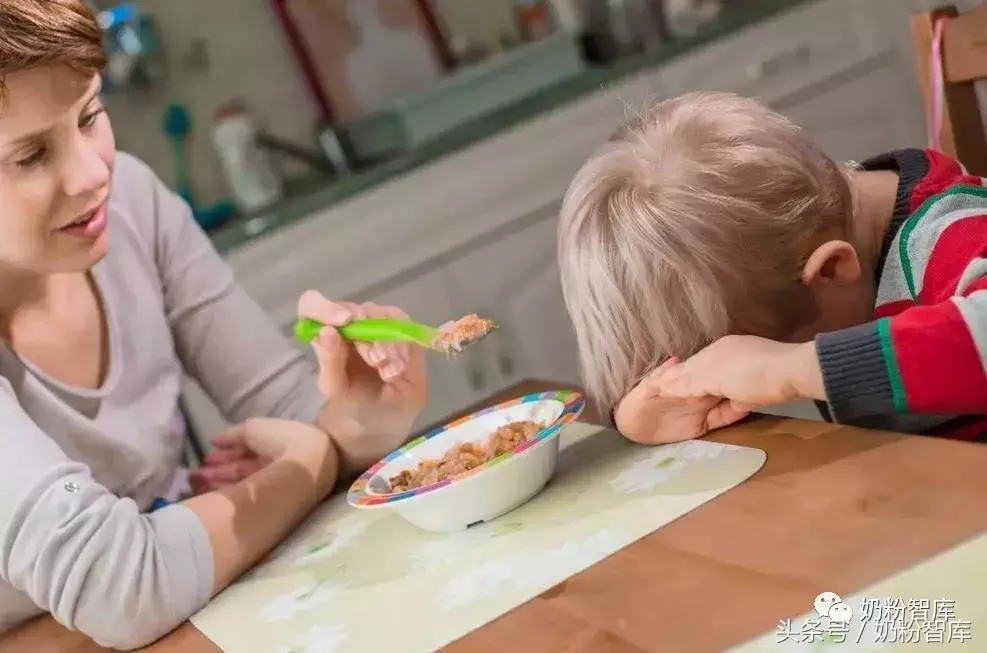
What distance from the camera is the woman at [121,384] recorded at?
832 millimetres

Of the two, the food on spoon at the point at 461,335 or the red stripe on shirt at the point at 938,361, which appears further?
the food on spoon at the point at 461,335

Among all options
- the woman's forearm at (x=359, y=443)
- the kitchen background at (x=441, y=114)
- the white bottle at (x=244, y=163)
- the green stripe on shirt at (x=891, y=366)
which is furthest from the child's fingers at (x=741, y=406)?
the white bottle at (x=244, y=163)

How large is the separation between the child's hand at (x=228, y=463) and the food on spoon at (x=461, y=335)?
33 cm

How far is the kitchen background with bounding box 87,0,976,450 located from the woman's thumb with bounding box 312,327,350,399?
0.94m

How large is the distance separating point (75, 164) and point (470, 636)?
1.73 feet

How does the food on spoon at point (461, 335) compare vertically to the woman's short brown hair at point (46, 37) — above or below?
below

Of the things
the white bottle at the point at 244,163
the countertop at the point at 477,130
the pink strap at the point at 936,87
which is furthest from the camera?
the white bottle at the point at 244,163

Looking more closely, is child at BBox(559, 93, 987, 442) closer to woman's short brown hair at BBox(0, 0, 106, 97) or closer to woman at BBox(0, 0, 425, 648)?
woman at BBox(0, 0, 425, 648)

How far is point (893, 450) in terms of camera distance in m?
0.69

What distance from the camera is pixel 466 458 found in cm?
88

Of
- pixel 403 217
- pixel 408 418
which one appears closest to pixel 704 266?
pixel 408 418

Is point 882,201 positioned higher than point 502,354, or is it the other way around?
point 882,201

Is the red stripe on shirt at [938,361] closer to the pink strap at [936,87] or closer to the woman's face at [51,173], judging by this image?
the pink strap at [936,87]

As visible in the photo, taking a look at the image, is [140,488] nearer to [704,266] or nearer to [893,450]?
[704,266]
